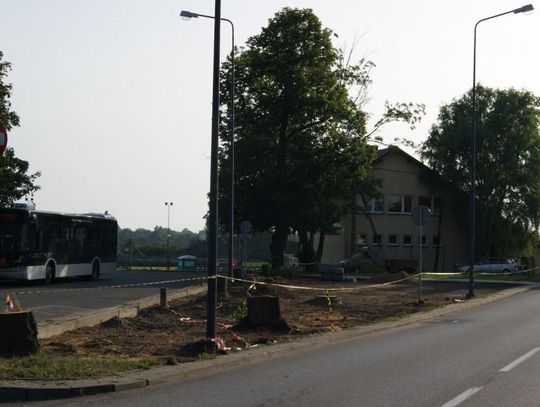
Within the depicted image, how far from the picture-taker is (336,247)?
2662 inches

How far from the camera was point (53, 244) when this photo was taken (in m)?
30.4

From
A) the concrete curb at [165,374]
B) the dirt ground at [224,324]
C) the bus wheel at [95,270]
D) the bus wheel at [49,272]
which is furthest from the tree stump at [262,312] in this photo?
the bus wheel at [95,270]

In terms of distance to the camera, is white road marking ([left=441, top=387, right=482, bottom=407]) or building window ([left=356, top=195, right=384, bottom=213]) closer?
white road marking ([left=441, top=387, right=482, bottom=407])

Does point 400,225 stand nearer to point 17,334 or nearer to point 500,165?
point 500,165

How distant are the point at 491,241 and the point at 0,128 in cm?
5987

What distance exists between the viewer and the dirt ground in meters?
12.6

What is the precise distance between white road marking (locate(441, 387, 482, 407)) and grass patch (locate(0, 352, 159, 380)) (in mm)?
4170

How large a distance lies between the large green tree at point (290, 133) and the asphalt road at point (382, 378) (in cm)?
3322

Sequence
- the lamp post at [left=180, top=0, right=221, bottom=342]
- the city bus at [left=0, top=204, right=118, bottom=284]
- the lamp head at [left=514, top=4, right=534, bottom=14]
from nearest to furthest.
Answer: the lamp post at [left=180, top=0, right=221, bottom=342] < the lamp head at [left=514, top=4, right=534, bottom=14] < the city bus at [left=0, top=204, right=118, bottom=284]

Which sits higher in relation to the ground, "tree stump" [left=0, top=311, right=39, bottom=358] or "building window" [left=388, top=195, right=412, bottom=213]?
"building window" [left=388, top=195, right=412, bottom=213]

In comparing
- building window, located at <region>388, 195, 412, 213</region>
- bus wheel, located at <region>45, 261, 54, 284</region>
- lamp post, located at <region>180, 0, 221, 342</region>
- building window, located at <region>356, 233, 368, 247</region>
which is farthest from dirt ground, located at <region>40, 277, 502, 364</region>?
building window, located at <region>388, 195, 412, 213</region>

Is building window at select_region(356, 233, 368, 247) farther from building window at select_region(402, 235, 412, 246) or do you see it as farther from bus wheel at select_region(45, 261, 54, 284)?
bus wheel at select_region(45, 261, 54, 284)

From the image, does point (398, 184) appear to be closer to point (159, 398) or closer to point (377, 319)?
point (377, 319)

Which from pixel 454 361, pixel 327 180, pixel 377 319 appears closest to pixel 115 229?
pixel 327 180
